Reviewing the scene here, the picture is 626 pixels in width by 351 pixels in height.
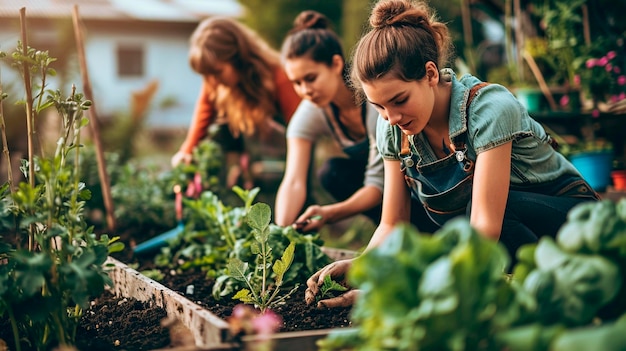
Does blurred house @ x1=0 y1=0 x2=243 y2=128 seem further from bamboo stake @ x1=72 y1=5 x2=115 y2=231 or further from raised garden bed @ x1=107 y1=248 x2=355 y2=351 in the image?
raised garden bed @ x1=107 y1=248 x2=355 y2=351

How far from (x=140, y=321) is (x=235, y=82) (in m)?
2.28

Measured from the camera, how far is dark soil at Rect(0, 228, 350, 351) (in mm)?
2082

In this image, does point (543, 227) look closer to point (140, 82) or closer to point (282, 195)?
point (282, 195)

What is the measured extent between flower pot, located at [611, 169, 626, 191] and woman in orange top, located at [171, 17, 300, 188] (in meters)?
2.00

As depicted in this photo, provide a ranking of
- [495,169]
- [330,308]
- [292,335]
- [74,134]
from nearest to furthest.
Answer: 1. [292,335]
2. [74,134]
3. [495,169]
4. [330,308]

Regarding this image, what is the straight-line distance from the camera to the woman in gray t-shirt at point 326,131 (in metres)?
3.29

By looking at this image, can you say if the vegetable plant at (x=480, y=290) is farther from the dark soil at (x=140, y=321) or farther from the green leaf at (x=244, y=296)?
the green leaf at (x=244, y=296)

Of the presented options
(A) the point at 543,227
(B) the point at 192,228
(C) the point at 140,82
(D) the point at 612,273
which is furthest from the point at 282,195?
(C) the point at 140,82

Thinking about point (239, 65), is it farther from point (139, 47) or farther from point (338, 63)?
point (139, 47)

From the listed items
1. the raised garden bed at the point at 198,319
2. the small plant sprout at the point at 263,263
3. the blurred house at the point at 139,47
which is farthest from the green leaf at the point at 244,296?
the blurred house at the point at 139,47

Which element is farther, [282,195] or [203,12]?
[203,12]

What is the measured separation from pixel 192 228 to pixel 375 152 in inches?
45.7

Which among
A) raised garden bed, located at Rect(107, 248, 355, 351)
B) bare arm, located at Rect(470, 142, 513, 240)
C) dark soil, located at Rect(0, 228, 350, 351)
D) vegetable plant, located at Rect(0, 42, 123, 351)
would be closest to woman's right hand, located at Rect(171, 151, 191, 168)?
raised garden bed, located at Rect(107, 248, 355, 351)

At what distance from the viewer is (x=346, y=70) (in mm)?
3463
